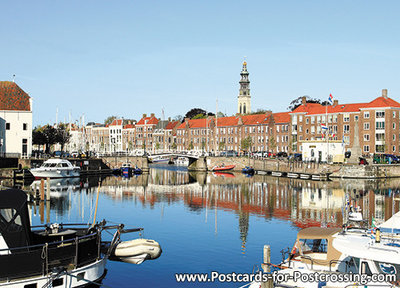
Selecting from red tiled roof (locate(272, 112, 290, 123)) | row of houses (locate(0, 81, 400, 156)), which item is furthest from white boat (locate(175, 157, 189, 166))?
red tiled roof (locate(272, 112, 290, 123))

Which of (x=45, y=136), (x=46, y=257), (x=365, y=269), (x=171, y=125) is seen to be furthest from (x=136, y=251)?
(x=171, y=125)

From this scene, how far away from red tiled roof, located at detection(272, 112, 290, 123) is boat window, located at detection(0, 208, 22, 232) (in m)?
122

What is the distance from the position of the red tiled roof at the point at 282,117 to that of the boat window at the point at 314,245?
383 ft

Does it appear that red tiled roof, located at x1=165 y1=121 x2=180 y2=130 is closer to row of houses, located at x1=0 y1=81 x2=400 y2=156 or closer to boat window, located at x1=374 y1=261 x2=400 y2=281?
row of houses, located at x1=0 y1=81 x2=400 y2=156

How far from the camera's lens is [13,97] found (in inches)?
3922

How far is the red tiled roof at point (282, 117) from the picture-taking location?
461 ft

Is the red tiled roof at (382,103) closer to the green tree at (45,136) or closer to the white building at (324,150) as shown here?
the white building at (324,150)

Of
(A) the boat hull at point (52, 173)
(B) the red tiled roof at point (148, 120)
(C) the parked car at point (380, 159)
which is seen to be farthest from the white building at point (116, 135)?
(C) the parked car at point (380, 159)

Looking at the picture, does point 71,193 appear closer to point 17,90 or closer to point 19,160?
point 19,160

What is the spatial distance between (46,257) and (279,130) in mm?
123793

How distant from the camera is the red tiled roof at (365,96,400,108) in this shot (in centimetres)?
11112

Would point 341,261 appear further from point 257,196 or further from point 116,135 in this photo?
point 116,135

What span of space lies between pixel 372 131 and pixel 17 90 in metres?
80.0

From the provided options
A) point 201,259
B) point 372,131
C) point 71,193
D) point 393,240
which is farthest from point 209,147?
point 393,240
